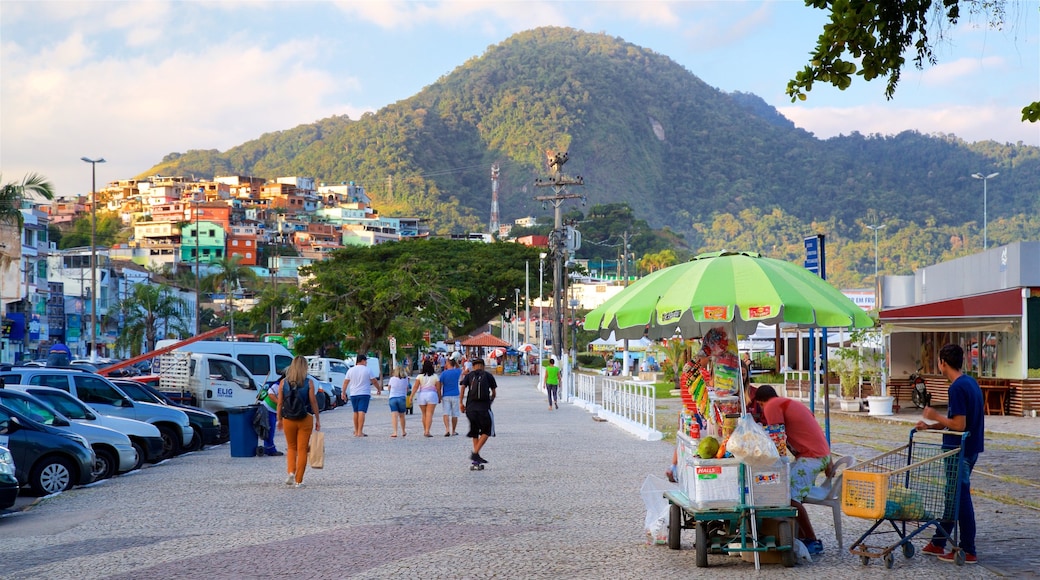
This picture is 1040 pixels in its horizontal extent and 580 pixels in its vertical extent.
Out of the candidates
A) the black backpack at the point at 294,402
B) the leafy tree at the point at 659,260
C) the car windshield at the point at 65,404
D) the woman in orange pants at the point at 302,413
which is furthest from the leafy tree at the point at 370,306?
the leafy tree at the point at 659,260

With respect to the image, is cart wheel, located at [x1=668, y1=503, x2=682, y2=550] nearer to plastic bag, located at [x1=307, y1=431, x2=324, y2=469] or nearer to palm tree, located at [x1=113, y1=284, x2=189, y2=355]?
plastic bag, located at [x1=307, y1=431, x2=324, y2=469]

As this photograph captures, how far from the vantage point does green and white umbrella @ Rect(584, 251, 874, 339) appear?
920cm

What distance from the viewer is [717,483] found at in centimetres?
888

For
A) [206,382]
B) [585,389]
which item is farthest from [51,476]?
[585,389]

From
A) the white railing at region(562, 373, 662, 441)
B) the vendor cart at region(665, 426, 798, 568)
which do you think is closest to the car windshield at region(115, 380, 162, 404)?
the white railing at region(562, 373, 662, 441)

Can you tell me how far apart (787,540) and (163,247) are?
15075 cm

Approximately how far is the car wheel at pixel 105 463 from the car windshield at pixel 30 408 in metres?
0.94

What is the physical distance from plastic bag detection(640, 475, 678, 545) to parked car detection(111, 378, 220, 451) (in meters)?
13.5

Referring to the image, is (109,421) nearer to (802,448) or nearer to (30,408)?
(30,408)

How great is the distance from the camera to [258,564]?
9.16 m

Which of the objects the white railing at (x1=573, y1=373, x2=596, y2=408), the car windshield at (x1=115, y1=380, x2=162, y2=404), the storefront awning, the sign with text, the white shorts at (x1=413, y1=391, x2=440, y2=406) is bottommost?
the white railing at (x1=573, y1=373, x2=596, y2=408)

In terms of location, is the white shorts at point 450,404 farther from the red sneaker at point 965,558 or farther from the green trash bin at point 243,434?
the red sneaker at point 965,558

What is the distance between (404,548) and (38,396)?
9.72m

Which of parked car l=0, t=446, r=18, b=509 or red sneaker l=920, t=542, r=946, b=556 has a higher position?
parked car l=0, t=446, r=18, b=509
